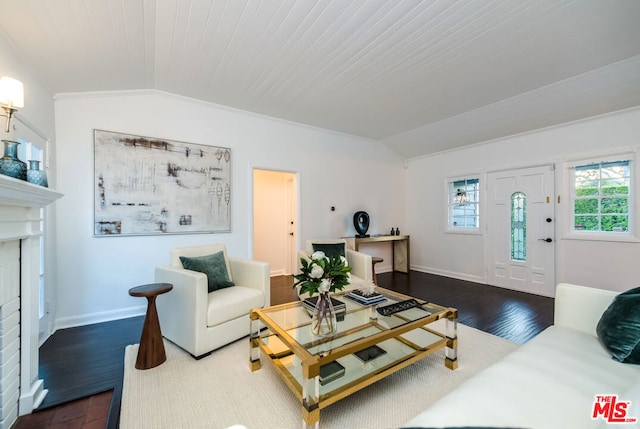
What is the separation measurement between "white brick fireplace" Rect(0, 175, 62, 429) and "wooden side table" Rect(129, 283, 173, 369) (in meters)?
0.53

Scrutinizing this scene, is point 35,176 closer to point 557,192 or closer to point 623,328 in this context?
point 623,328

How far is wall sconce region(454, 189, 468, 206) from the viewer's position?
4.99 metres

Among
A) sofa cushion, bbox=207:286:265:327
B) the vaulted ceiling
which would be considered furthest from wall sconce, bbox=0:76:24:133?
sofa cushion, bbox=207:286:265:327

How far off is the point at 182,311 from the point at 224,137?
96.5 inches

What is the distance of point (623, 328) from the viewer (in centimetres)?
136

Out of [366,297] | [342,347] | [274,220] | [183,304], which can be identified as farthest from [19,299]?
[274,220]

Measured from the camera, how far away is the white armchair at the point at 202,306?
2092 mm

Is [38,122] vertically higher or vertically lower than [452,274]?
higher

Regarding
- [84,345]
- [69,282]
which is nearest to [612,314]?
[84,345]

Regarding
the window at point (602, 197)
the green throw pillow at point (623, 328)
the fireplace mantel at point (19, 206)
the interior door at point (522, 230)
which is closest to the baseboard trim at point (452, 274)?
the interior door at point (522, 230)

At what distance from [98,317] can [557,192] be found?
6204 mm

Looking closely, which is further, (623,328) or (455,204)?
(455,204)

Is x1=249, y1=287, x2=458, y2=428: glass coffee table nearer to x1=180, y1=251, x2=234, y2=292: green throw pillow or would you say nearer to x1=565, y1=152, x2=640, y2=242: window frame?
x1=180, y1=251, x2=234, y2=292: green throw pillow

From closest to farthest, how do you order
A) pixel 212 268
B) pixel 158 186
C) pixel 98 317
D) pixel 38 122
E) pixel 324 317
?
pixel 324 317, pixel 38 122, pixel 212 268, pixel 98 317, pixel 158 186
